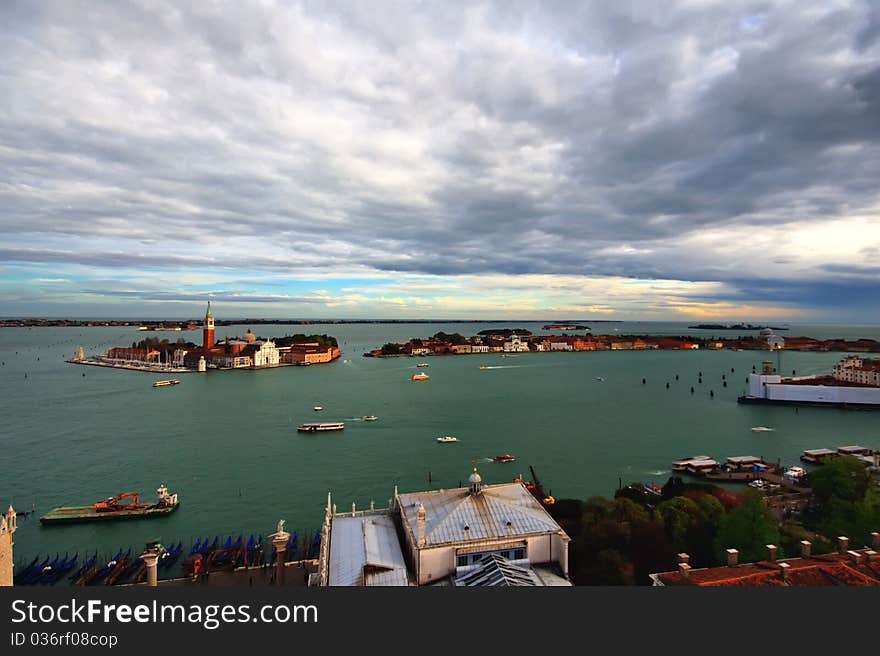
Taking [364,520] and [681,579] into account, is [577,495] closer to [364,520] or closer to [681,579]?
[364,520]

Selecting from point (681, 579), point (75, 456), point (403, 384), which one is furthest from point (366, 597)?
point (403, 384)

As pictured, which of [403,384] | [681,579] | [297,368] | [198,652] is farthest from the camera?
[297,368]

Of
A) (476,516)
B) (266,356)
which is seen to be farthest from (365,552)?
(266,356)

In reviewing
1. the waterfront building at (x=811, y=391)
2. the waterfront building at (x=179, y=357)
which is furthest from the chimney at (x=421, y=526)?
the waterfront building at (x=179, y=357)

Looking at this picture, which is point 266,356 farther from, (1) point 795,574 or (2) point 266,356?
(1) point 795,574

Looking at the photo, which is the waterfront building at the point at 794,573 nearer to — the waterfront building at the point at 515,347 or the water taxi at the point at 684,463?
the water taxi at the point at 684,463

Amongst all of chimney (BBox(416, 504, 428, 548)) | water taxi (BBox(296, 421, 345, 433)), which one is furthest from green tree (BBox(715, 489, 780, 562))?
water taxi (BBox(296, 421, 345, 433))
